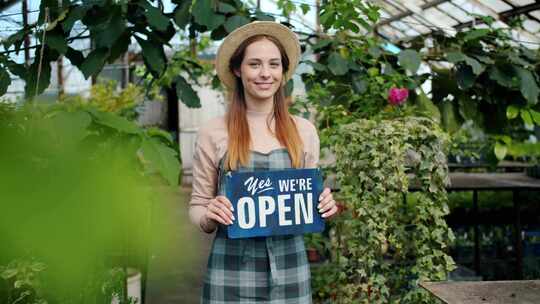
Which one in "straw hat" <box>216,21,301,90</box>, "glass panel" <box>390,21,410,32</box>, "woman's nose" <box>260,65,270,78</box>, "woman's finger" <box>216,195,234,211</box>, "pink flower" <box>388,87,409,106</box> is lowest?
"woman's finger" <box>216,195,234,211</box>

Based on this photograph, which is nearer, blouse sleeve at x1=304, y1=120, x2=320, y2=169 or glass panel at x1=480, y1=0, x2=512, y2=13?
blouse sleeve at x1=304, y1=120, x2=320, y2=169

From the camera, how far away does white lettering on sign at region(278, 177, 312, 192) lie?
47.8 inches

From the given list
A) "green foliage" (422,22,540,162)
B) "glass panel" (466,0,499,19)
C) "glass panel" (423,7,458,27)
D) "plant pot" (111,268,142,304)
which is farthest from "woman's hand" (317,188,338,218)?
"glass panel" (423,7,458,27)

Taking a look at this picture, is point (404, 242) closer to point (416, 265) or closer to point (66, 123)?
point (416, 265)

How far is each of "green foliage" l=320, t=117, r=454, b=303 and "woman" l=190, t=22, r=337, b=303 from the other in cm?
61

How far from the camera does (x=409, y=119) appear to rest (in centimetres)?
203

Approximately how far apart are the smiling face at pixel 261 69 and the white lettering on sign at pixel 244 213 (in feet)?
0.87

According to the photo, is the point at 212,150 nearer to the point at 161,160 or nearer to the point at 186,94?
the point at 161,160

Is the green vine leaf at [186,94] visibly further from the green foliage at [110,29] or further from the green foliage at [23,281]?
the green foliage at [23,281]

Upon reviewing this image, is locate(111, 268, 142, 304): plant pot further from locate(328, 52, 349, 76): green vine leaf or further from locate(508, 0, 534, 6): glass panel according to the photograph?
locate(508, 0, 534, 6): glass panel

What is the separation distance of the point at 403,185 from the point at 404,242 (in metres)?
0.30

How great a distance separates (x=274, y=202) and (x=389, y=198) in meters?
0.84

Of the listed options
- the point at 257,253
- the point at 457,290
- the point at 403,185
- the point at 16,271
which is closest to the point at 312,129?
the point at 257,253

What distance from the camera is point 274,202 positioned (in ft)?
3.97
